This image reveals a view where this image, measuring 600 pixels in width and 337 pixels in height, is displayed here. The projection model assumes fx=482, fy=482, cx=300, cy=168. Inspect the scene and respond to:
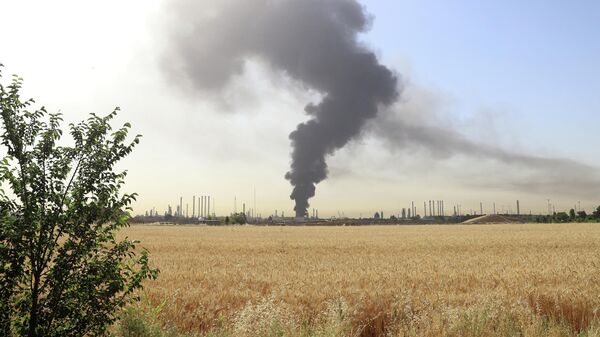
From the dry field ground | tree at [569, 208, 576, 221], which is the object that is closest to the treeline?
tree at [569, 208, 576, 221]

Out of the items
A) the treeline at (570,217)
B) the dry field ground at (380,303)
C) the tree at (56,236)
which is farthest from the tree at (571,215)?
the tree at (56,236)

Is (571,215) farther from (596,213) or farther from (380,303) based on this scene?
(380,303)

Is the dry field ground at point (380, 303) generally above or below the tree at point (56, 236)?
below

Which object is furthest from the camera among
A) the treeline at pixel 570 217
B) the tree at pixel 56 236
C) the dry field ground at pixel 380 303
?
the treeline at pixel 570 217

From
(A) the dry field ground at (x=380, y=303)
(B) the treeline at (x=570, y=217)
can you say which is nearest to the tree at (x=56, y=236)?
(A) the dry field ground at (x=380, y=303)

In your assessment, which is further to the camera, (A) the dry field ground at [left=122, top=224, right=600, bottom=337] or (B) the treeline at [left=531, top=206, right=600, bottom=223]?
(B) the treeline at [left=531, top=206, right=600, bottom=223]

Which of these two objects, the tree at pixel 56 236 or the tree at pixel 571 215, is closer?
the tree at pixel 56 236

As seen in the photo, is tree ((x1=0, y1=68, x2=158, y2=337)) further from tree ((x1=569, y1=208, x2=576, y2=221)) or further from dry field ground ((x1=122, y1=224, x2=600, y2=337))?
tree ((x1=569, y1=208, x2=576, y2=221))

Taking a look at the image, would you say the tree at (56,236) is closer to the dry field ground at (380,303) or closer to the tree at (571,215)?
the dry field ground at (380,303)

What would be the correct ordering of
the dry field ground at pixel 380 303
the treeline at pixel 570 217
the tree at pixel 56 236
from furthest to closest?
the treeline at pixel 570 217
the dry field ground at pixel 380 303
the tree at pixel 56 236

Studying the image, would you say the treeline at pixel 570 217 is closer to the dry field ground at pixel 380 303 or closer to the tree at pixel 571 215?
the tree at pixel 571 215

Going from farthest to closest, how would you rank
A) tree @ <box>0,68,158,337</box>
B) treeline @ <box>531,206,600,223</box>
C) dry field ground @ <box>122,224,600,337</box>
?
1. treeline @ <box>531,206,600,223</box>
2. dry field ground @ <box>122,224,600,337</box>
3. tree @ <box>0,68,158,337</box>

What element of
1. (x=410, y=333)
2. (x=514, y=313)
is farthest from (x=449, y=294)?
(x=410, y=333)

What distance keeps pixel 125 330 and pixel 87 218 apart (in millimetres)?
2870
